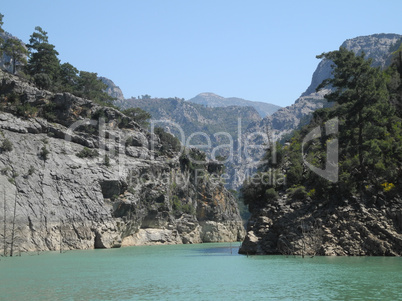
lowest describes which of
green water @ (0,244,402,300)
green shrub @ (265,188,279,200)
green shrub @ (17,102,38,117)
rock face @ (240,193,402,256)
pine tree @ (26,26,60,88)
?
green water @ (0,244,402,300)

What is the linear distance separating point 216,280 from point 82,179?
52.0 meters

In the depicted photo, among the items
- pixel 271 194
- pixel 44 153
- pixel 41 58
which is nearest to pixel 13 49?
pixel 41 58

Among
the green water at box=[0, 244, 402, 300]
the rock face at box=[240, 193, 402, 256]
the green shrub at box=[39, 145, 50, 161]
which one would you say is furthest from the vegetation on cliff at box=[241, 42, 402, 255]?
the green shrub at box=[39, 145, 50, 161]

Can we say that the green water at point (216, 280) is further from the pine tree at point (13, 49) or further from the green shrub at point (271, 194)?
the pine tree at point (13, 49)

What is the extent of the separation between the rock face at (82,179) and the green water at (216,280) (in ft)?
86.3

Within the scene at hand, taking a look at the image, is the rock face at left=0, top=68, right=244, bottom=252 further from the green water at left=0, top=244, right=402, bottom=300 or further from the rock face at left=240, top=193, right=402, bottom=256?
the rock face at left=240, top=193, right=402, bottom=256

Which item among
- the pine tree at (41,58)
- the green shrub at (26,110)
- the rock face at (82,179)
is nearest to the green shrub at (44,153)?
the rock face at (82,179)

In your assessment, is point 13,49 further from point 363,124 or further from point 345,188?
point 345,188

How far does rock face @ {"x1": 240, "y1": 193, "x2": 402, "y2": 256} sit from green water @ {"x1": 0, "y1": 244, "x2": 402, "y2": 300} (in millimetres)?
2521

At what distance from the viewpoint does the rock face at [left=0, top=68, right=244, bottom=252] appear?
7019 cm

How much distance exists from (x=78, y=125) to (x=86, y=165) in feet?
37.1

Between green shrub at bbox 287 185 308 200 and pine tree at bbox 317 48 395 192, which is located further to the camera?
green shrub at bbox 287 185 308 200

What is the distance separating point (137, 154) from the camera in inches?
3814

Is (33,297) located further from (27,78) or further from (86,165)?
(27,78)
